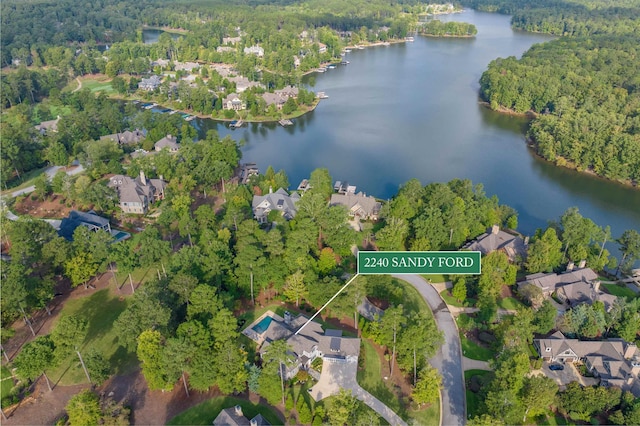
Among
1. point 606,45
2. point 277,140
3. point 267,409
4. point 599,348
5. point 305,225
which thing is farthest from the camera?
point 606,45

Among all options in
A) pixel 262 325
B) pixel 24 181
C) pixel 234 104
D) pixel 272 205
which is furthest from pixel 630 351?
pixel 234 104

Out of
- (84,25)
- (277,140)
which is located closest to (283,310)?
(277,140)

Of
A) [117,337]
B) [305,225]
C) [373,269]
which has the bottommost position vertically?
[117,337]

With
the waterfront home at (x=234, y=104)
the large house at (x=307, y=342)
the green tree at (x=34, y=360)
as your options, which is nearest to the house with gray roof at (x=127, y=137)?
the waterfront home at (x=234, y=104)

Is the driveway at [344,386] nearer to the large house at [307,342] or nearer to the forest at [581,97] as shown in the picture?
the large house at [307,342]

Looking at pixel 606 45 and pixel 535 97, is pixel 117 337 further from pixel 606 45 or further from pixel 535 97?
pixel 606 45

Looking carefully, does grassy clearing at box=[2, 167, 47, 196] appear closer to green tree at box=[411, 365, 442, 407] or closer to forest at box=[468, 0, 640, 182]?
green tree at box=[411, 365, 442, 407]

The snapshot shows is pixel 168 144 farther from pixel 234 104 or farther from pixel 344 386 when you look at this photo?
pixel 344 386
